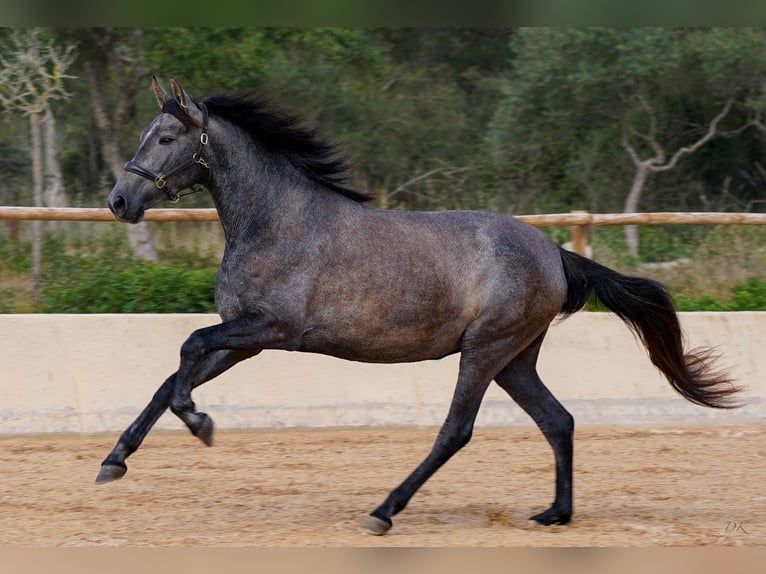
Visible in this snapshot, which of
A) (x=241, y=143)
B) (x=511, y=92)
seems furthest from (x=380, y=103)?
(x=241, y=143)

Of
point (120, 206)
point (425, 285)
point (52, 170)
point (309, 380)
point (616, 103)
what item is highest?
point (616, 103)

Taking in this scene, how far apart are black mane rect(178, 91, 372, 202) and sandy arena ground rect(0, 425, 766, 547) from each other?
1771 mm

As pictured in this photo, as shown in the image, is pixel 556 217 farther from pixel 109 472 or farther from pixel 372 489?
pixel 109 472

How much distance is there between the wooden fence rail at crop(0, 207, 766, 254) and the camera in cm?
770

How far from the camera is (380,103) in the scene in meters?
16.9

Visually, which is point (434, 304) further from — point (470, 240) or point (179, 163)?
point (179, 163)

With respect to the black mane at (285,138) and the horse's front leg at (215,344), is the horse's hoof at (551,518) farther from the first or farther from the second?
the black mane at (285,138)

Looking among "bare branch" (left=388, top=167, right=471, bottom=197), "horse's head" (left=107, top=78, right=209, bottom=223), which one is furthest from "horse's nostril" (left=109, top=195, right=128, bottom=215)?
"bare branch" (left=388, top=167, right=471, bottom=197)

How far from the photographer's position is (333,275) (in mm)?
5234

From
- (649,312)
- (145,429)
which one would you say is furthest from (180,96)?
(649,312)

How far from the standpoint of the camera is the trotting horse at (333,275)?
5133 mm

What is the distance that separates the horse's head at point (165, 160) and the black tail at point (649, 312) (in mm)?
2057

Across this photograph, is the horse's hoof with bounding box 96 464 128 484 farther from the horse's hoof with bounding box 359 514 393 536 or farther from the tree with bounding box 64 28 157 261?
the tree with bounding box 64 28 157 261

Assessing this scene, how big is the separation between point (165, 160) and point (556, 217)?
363 centimetres
